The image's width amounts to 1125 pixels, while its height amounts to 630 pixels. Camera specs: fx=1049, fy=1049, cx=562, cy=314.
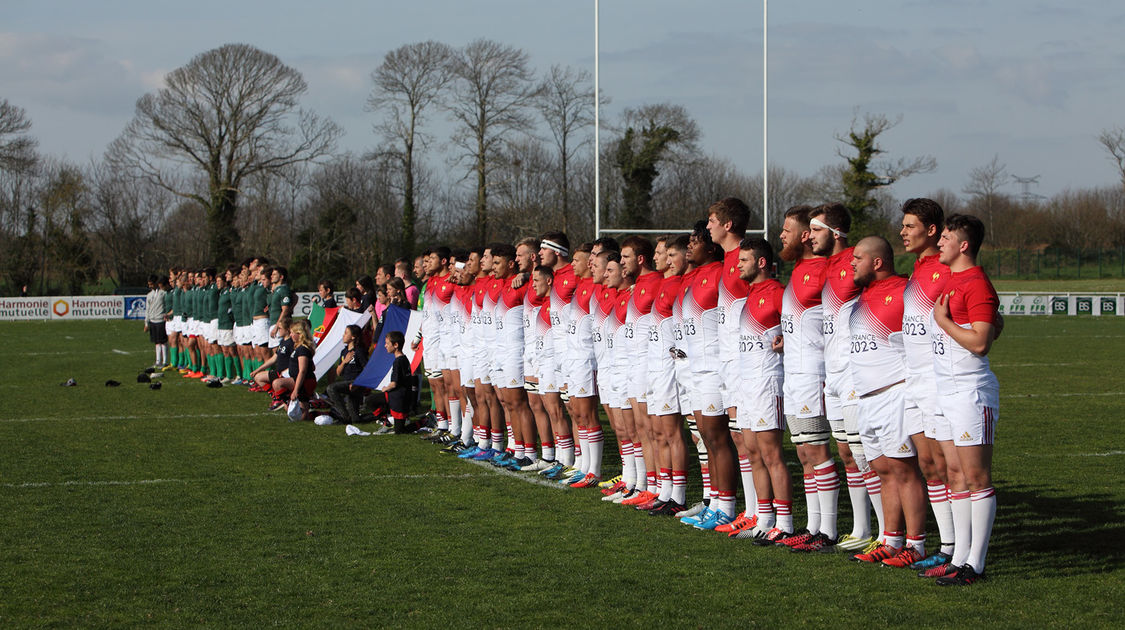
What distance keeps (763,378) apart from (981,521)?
1.66m

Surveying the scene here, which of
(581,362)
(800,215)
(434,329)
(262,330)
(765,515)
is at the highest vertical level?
(800,215)

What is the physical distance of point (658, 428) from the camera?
825 centimetres

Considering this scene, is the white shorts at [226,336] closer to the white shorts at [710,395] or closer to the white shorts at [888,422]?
the white shorts at [710,395]

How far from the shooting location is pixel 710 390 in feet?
24.8

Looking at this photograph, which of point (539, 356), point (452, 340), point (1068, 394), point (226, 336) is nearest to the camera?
point (539, 356)

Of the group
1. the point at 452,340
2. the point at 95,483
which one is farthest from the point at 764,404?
the point at 95,483

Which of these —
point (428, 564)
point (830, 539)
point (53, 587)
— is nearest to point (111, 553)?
point (53, 587)

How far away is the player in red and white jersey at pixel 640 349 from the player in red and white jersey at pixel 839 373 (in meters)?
1.77

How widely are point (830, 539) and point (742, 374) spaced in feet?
4.03

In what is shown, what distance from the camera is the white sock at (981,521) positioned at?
19.2 ft

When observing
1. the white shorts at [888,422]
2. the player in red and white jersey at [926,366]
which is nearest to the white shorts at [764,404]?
the white shorts at [888,422]

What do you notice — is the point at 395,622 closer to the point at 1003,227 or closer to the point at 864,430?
the point at 864,430

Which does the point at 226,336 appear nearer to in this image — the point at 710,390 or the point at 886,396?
the point at 710,390

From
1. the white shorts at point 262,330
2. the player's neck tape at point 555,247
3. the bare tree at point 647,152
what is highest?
the bare tree at point 647,152
